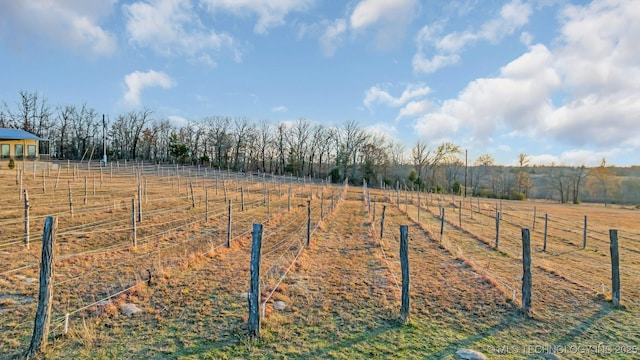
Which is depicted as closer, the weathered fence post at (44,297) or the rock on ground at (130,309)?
the weathered fence post at (44,297)

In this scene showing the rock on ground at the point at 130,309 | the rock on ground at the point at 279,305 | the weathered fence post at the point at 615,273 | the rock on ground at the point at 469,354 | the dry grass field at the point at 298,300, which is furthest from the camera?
the weathered fence post at the point at 615,273

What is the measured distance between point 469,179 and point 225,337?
75.2 meters

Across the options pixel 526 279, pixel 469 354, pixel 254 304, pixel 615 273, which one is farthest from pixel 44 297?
pixel 615 273

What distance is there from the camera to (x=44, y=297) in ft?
12.4

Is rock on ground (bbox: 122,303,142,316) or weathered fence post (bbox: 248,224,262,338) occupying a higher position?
weathered fence post (bbox: 248,224,262,338)

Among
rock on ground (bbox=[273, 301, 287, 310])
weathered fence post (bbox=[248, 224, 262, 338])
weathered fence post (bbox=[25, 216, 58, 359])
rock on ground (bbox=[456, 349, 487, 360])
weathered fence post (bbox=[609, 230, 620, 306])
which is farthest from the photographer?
weathered fence post (bbox=[609, 230, 620, 306])

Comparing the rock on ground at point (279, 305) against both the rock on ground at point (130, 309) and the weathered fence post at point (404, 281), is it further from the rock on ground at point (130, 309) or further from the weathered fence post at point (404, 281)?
the rock on ground at point (130, 309)

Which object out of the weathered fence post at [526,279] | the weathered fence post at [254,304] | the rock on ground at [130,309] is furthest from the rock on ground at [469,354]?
the rock on ground at [130,309]

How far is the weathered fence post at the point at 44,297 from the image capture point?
375cm

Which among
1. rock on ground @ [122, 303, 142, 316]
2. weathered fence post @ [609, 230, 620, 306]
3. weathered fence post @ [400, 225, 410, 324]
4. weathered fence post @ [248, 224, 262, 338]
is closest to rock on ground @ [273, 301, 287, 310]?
weathered fence post @ [248, 224, 262, 338]

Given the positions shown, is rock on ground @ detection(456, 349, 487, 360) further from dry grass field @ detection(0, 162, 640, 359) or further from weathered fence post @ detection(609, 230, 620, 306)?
weathered fence post @ detection(609, 230, 620, 306)

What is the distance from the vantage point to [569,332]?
5004 millimetres

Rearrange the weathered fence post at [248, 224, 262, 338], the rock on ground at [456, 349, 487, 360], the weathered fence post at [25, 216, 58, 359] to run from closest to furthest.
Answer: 1. the weathered fence post at [25, 216, 58, 359]
2. the rock on ground at [456, 349, 487, 360]
3. the weathered fence post at [248, 224, 262, 338]

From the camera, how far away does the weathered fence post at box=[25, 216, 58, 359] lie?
12.3 feet
